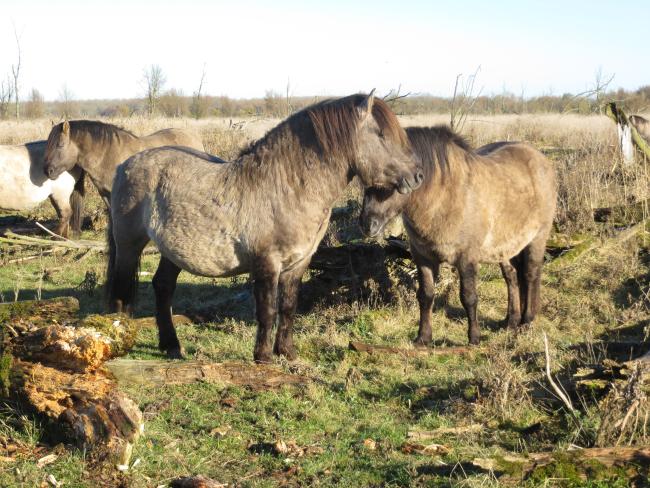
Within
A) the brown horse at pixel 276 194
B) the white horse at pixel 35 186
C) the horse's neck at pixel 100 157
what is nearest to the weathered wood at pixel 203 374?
the brown horse at pixel 276 194

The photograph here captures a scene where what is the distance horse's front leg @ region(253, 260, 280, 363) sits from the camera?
20.2 feet

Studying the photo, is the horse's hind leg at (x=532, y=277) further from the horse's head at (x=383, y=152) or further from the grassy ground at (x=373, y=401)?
the horse's head at (x=383, y=152)

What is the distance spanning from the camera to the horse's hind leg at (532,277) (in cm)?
845

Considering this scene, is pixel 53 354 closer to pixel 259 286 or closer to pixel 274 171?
pixel 259 286

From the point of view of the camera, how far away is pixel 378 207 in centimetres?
696

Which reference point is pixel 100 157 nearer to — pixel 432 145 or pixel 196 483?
pixel 432 145

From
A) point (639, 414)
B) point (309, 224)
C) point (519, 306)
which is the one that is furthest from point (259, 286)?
point (519, 306)

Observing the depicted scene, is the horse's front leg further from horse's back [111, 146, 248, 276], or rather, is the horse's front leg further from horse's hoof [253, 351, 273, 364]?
horse's back [111, 146, 248, 276]

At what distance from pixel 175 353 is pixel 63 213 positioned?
677 centimetres

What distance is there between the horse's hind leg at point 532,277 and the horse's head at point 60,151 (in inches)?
291

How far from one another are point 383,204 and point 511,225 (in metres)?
1.82

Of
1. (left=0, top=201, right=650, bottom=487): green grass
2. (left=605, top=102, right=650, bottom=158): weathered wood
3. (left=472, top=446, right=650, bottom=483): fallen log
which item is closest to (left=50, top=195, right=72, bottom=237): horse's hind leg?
(left=0, top=201, right=650, bottom=487): green grass

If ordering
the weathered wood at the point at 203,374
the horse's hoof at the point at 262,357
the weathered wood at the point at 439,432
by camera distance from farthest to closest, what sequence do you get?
the horse's hoof at the point at 262,357, the weathered wood at the point at 203,374, the weathered wood at the point at 439,432

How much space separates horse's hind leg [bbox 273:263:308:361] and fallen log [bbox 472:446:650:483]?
283 centimetres
